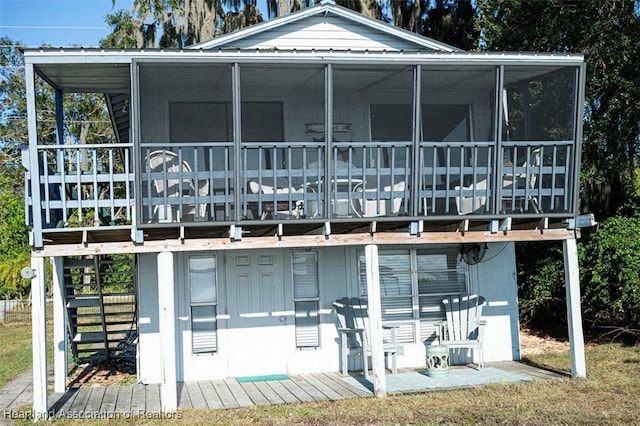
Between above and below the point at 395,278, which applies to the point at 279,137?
above

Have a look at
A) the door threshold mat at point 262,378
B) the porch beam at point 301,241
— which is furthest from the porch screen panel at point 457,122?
the door threshold mat at point 262,378

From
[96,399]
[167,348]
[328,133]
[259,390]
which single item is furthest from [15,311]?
[328,133]

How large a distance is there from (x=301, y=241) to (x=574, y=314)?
159 inches

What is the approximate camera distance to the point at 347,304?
1271 centimetres

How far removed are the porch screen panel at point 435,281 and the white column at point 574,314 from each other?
7.74 feet

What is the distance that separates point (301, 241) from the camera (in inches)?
429

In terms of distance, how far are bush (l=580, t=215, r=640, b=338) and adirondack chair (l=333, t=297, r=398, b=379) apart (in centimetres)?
477

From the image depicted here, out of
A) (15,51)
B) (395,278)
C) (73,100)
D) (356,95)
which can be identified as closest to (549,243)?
(395,278)

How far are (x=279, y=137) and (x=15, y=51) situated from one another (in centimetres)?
2388

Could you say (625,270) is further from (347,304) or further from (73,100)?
(73,100)

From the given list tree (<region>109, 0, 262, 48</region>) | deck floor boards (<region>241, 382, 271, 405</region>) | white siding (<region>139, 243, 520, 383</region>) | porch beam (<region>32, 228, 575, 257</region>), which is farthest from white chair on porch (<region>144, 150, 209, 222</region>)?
tree (<region>109, 0, 262, 48</region>)

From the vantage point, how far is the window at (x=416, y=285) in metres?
13.4

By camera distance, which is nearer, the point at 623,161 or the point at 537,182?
the point at 537,182

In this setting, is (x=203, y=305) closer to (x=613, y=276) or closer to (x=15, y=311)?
(x=613, y=276)
